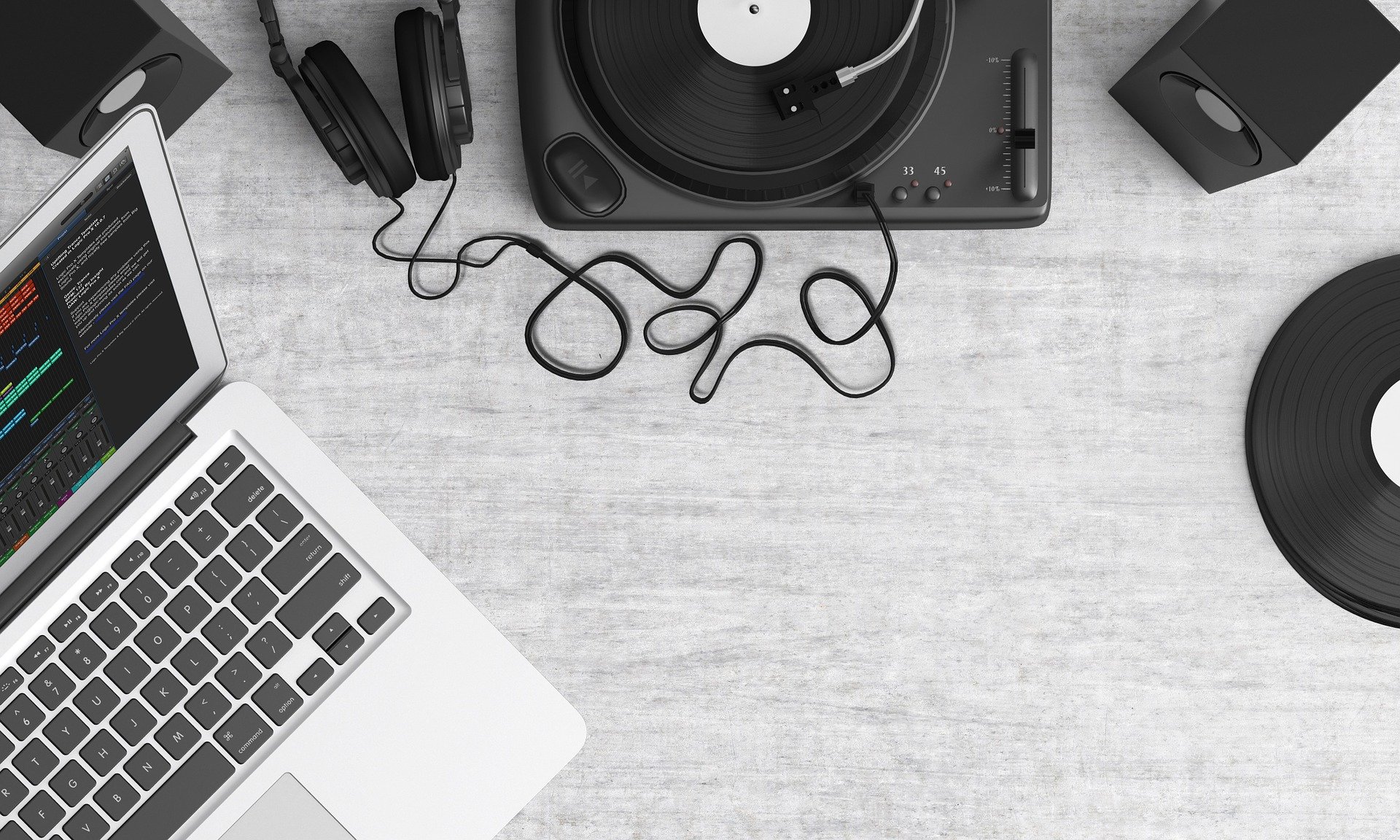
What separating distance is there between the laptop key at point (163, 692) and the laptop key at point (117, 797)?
0.20ft

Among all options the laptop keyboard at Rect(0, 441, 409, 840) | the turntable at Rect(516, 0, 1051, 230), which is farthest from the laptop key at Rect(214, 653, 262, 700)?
the turntable at Rect(516, 0, 1051, 230)

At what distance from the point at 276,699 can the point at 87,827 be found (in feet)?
0.58

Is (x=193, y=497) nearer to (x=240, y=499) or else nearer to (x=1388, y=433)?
(x=240, y=499)

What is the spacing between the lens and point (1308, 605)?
81 centimetres

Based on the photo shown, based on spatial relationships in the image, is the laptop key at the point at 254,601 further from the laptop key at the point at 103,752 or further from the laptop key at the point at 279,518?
the laptop key at the point at 103,752

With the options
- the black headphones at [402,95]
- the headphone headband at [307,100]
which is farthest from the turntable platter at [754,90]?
the headphone headband at [307,100]

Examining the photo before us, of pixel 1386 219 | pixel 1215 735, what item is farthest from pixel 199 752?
pixel 1386 219

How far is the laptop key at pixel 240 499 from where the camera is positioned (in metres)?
0.76

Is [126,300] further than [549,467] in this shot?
No

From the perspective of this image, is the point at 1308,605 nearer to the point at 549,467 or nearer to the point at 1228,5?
the point at 1228,5

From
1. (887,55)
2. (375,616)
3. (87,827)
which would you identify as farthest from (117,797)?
(887,55)

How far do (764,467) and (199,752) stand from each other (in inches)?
20.5

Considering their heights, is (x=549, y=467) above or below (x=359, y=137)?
below

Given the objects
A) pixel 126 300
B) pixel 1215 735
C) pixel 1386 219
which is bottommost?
pixel 1215 735
